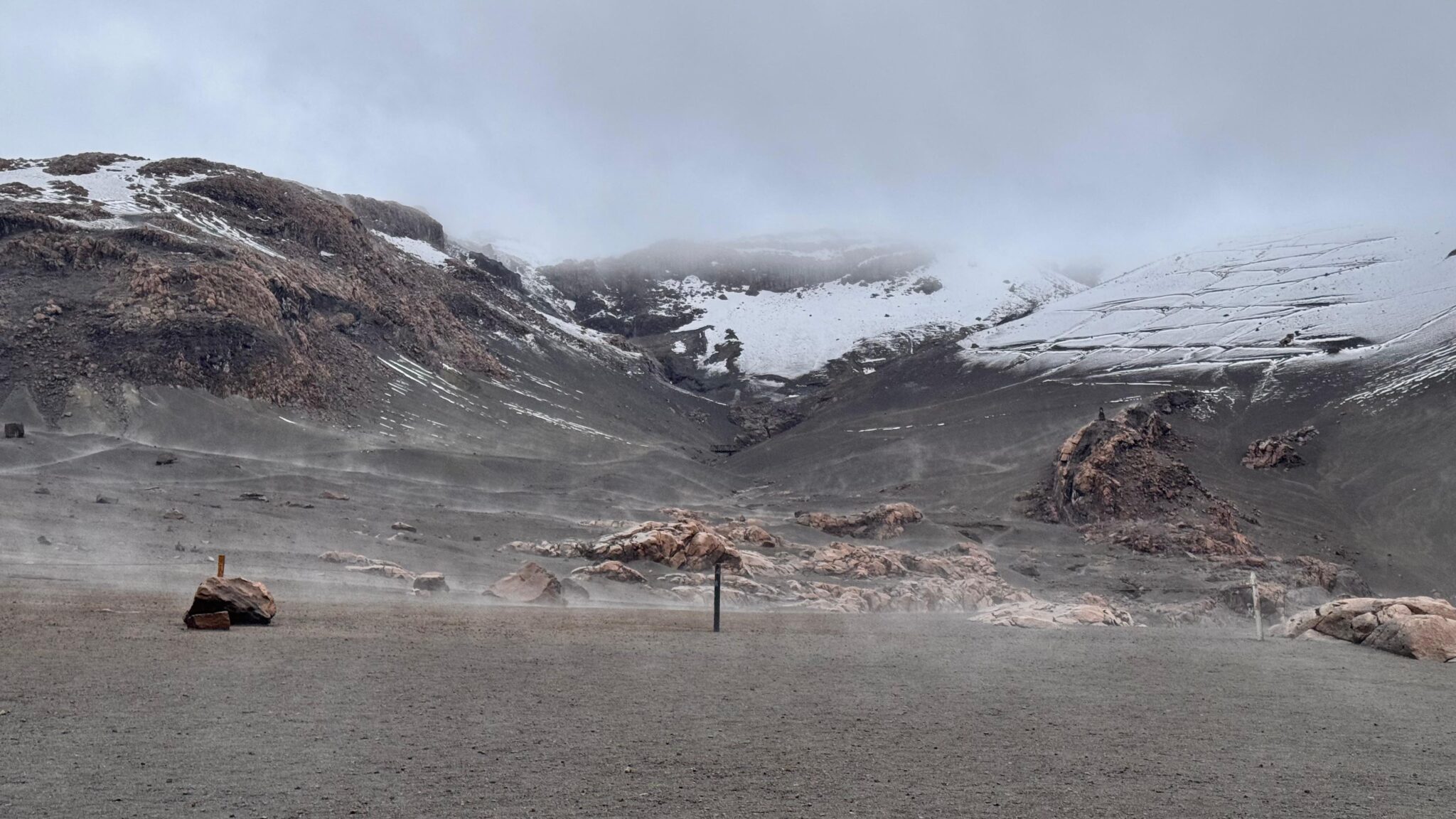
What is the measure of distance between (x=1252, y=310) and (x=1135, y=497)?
5035 cm

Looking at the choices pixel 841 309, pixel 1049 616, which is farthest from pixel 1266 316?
pixel 1049 616

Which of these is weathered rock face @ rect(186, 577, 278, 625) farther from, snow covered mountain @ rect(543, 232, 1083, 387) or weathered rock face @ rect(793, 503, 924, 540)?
snow covered mountain @ rect(543, 232, 1083, 387)

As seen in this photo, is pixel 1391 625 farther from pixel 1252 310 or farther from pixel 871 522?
pixel 1252 310

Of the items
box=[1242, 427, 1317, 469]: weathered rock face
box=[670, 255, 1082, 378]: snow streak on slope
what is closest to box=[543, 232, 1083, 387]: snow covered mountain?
box=[670, 255, 1082, 378]: snow streak on slope

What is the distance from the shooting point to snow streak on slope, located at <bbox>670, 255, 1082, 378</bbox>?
114 m

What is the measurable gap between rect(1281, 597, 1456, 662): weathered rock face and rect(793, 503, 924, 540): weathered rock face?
22.0 meters

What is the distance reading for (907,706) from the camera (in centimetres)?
835

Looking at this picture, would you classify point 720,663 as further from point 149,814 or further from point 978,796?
point 149,814

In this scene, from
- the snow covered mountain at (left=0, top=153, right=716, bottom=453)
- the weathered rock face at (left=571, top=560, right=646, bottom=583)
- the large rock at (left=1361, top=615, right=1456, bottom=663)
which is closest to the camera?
the large rock at (left=1361, top=615, right=1456, bottom=663)

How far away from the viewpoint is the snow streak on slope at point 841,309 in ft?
374

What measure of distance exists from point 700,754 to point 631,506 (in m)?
35.7

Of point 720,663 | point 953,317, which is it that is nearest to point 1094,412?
point 720,663

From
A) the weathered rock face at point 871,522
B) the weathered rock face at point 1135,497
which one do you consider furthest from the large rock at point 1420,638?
the weathered rock face at point 871,522

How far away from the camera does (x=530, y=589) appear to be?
58.1 ft
